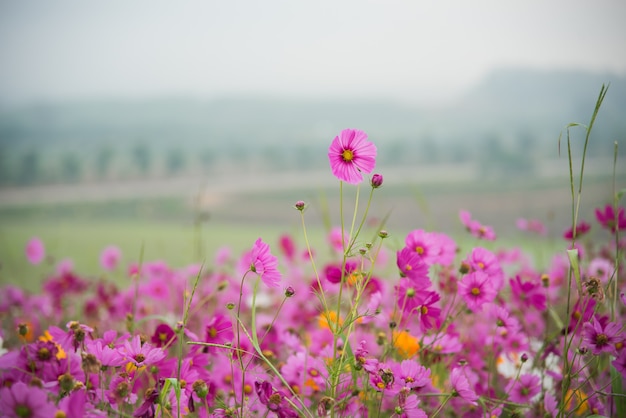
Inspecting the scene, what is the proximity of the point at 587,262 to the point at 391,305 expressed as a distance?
406mm

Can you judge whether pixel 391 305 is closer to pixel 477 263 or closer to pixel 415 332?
pixel 415 332

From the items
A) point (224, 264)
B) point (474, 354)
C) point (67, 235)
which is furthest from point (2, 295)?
point (67, 235)

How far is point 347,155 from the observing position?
51cm

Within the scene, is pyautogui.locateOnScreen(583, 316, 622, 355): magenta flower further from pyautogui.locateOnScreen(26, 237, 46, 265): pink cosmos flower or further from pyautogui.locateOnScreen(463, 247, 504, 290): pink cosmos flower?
pyautogui.locateOnScreen(26, 237, 46, 265): pink cosmos flower

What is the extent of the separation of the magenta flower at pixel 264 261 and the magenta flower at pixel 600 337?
1.06 feet

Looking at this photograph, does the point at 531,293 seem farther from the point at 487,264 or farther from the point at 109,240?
the point at 109,240

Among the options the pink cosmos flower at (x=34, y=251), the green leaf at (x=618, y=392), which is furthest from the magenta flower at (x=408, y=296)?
the pink cosmos flower at (x=34, y=251)

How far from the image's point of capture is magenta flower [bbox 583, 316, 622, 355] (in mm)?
541

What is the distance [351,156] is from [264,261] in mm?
132

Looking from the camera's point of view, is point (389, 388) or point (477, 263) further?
point (477, 263)

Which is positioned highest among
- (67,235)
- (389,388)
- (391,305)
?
(389,388)

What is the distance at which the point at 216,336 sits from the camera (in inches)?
23.5

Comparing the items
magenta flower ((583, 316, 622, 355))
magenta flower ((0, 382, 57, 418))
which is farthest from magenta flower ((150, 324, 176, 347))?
magenta flower ((583, 316, 622, 355))

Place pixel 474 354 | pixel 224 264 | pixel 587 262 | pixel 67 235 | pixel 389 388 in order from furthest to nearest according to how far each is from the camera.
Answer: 1. pixel 67 235
2. pixel 224 264
3. pixel 587 262
4. pixel 474 354
5. pixel 389 388
